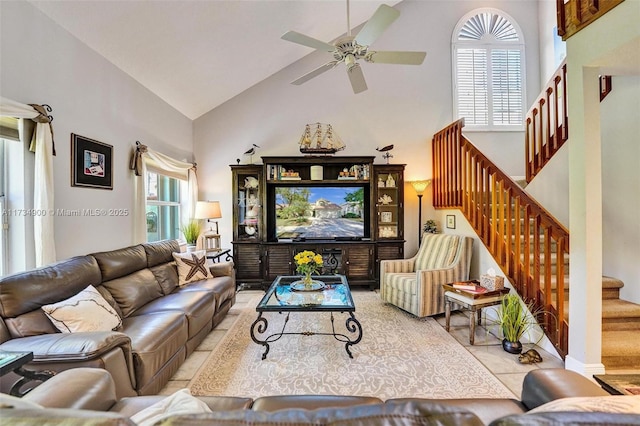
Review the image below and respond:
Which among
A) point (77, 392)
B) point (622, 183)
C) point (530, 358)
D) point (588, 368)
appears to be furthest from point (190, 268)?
point (622, 183)

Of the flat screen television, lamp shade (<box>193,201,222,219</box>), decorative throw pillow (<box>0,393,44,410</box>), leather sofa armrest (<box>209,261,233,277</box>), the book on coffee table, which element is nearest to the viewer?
decorative throw pillow (<box>0,393,44,410</box>)

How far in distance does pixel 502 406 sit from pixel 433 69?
5301 mm

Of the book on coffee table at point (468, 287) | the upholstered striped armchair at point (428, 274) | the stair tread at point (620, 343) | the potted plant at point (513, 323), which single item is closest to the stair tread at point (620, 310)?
the stair tread at point (620, 343)

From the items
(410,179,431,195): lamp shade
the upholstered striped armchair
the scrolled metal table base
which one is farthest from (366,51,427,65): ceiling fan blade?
(410,179,431,195): lamp shade

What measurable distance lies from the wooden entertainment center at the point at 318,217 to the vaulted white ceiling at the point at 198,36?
1.36 meters

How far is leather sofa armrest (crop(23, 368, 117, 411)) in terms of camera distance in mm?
1034

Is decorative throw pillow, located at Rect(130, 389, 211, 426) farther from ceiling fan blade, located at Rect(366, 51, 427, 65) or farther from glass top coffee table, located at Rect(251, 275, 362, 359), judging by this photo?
ceiling fan blade, located at Rect(366, 51, 427, 65)

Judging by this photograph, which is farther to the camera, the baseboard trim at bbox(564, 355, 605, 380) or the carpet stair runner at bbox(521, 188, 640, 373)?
the carpet stair runner at bbox(521, 188, 640, 373)

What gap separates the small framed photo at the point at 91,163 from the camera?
2.71 meters

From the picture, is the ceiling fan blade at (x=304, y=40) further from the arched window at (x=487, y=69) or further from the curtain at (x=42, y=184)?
the arched window at (x=487, y=69)

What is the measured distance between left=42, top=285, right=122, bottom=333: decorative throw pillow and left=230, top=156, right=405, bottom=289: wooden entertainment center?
8.76 feet

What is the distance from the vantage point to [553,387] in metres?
1.15

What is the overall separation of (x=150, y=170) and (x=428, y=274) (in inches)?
152

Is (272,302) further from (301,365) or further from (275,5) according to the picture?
(275,5)
